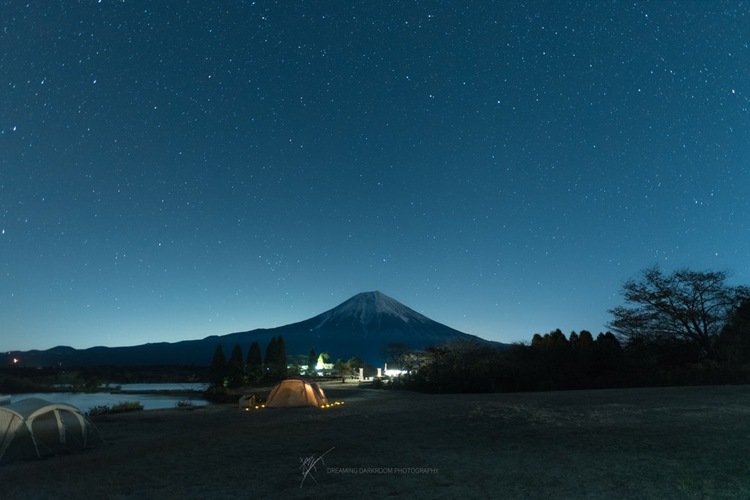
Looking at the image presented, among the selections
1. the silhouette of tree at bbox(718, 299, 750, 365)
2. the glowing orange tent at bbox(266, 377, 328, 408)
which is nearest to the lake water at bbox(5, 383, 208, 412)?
the glowing orange tent at bbox(266, 377, 328, 408)

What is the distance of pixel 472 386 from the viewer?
109 ft

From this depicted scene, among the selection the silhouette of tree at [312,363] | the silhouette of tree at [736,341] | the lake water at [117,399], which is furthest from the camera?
the silhouette of tree at [312,363]

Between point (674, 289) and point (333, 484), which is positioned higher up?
point (674, 289)

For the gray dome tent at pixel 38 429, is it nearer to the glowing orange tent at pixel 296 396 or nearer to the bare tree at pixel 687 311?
the glowing orange tent at pixel 296 396

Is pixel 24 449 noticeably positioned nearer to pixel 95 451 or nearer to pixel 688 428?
pixel 95 451

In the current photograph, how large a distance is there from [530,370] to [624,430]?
22.2 meters

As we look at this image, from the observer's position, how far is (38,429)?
12.2 meters

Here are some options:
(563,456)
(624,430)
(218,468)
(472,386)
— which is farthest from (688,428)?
(472,386)
